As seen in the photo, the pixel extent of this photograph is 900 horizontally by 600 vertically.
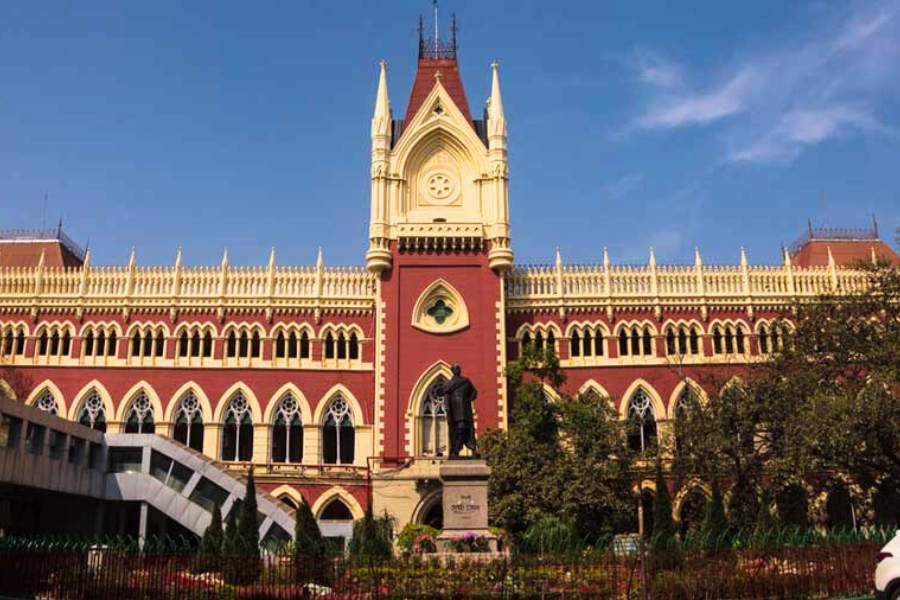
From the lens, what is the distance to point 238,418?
44.8 m

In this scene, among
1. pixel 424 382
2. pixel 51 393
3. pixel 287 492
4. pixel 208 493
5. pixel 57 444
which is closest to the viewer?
pixel 57 444

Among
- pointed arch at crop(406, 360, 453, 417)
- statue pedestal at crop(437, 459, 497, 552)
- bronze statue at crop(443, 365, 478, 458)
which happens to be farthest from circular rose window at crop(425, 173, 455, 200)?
statue pedestal at crop(437, 459, 497, 552)

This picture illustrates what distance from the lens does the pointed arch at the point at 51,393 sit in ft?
146

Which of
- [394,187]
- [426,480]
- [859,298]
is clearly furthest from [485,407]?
[859,298]

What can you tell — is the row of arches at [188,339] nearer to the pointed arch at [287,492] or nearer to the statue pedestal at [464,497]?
the pointed arch at [287,492]

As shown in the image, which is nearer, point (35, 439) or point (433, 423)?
point (35, 439)

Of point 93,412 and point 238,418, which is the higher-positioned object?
point 93,412

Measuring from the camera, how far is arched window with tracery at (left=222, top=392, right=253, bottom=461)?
44.4 m

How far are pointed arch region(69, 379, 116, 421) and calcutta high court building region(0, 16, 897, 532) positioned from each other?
3.1 inches

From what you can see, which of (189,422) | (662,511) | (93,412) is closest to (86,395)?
(93,412)

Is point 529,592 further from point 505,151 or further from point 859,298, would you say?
point 505,151

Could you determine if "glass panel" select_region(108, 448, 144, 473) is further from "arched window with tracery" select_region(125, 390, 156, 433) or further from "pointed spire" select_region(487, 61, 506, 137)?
"pointed spire" select_region(487, 61, 506, 137)

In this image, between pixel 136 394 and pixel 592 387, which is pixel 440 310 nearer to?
pixel 592 387

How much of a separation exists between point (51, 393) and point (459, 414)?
27762mm
